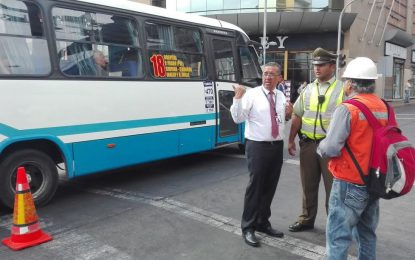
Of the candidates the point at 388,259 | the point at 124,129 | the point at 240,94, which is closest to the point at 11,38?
the point at 124,129

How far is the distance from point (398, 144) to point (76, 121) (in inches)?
176

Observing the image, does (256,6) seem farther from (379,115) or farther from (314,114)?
(379,115)

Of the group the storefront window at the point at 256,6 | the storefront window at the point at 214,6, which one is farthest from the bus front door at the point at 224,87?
the storefront window at the point at 214,6

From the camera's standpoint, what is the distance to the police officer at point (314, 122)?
14.5 feet

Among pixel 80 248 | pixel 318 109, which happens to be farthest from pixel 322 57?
pixel 80 248

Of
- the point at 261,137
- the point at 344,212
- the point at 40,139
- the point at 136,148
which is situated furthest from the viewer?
the point at 136,148

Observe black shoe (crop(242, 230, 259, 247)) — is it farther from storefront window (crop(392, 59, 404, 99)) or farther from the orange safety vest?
storefront window (crop(392, 59, 404, 99))

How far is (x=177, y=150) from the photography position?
7.78m

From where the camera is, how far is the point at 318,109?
445cm

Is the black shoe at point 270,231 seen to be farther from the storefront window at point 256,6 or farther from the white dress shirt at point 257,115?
the storefront window at point 256,6

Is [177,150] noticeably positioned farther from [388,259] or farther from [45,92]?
[388,259]

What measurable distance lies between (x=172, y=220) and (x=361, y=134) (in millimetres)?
2927

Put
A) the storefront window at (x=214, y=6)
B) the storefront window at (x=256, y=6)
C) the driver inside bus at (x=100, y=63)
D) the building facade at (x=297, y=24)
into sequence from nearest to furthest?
the driver inside bus at (x=100, y=63) < the building facade at (x=297, y=24) < the storefront window at (x=256, y=6) < the storefront window at (x=214, y=6)

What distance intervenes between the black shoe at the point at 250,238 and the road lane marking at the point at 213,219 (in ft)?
0.52
